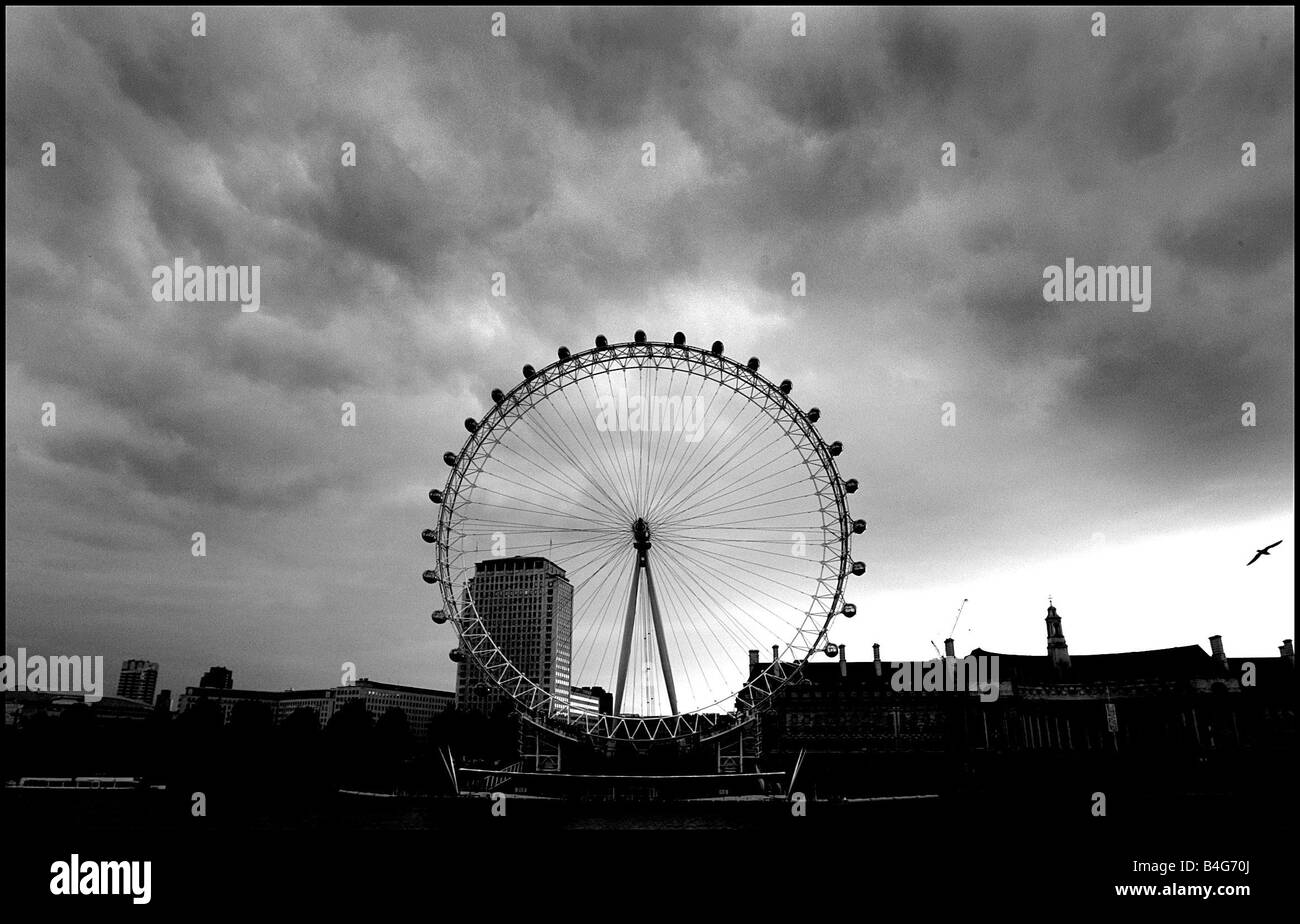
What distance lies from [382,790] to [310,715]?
3403cm

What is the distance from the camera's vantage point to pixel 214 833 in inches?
1766

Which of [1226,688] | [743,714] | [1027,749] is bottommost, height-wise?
[1027,749]

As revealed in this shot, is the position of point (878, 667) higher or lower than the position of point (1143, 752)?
higher

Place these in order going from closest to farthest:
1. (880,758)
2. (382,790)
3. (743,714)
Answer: (743,714) < (382,790) < (880,758)

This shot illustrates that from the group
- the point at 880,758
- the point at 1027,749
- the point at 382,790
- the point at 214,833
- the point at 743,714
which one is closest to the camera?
the point at 214,833
